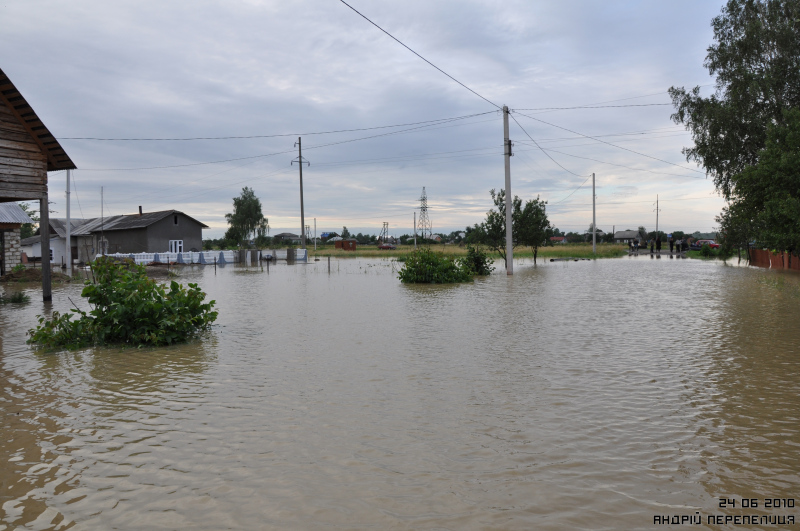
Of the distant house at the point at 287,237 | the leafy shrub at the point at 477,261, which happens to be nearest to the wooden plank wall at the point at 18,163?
the leafy shrub at the point at 477,261

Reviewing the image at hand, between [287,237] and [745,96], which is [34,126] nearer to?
[745,96]

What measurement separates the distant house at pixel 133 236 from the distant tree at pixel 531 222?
3585cm

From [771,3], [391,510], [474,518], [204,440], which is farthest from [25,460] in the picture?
[771,3]

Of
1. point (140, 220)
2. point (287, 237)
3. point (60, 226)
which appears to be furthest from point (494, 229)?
point (287, 237)

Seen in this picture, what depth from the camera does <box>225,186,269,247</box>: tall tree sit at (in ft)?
312

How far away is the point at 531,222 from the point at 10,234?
33.5 meters

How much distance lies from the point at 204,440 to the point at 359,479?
1782mm

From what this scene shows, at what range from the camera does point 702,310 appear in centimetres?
1470

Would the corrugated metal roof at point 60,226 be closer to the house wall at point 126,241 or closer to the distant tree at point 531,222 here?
the house wall at point 126,241

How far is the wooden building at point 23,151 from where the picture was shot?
15906mm

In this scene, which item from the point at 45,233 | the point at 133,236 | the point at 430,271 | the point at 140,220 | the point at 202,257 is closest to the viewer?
the point at 45,233

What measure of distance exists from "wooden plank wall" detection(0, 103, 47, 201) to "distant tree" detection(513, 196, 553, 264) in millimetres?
31462

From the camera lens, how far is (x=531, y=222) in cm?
4162

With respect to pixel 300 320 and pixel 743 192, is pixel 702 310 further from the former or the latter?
pixel 743 192
